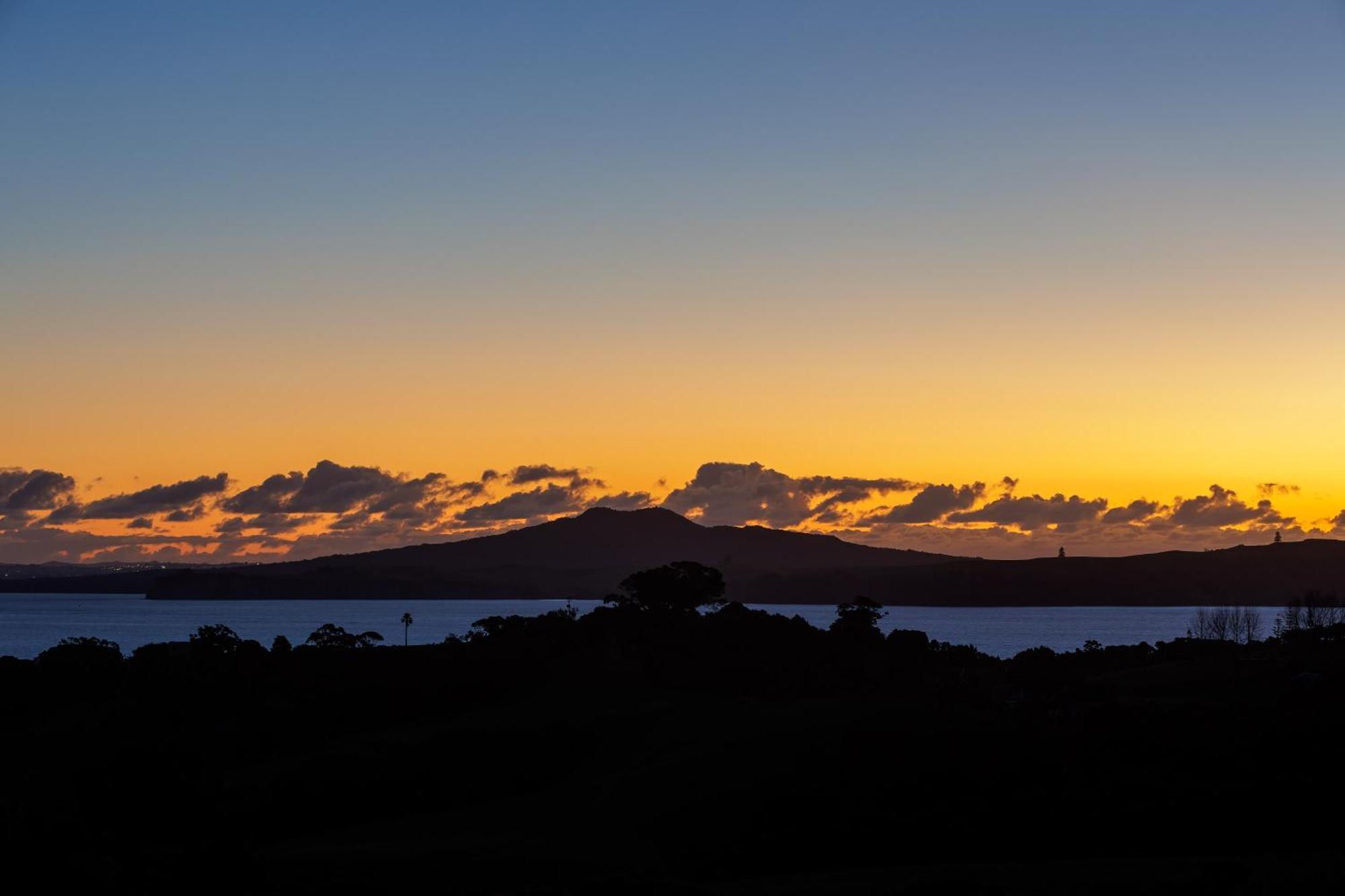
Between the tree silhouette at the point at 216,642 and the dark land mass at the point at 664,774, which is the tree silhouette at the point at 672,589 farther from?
the tree silhouette at the point at 216,642

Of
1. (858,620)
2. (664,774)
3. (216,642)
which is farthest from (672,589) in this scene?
(664,774)

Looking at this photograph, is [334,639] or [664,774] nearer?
[664,774]

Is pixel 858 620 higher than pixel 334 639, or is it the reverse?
pixel 858 620

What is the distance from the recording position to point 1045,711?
64500mm

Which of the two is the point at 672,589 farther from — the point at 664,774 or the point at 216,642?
the point at 664,774

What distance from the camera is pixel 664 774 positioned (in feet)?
171

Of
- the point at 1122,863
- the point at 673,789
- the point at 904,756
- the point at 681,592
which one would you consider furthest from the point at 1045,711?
the point at 681,592

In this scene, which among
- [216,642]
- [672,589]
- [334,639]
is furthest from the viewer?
[672,589]

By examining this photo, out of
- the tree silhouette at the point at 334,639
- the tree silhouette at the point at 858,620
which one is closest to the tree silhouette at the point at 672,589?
the tree silhouette at the point at 858,620

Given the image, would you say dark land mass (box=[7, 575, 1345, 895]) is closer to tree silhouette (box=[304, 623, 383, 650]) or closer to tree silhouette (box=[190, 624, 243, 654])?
tree silhouette (box=[190, 624, 243, 654])

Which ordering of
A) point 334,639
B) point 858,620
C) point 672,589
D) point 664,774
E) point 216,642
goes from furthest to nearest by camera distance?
point 672,589 → point 858,620 → point 334,639 → point 216,642 → point 664,774

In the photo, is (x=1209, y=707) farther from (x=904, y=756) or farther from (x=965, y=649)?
(x=965, y=649)

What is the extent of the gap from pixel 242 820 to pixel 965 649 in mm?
68100

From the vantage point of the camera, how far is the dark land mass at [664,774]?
117 feet
